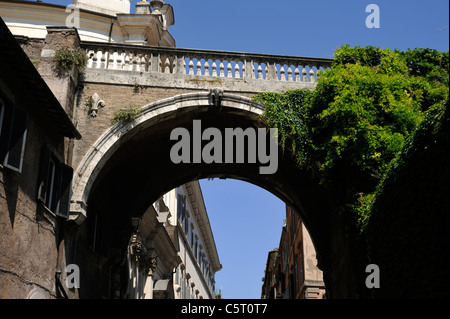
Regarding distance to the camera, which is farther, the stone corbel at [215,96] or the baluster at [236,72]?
the baluster at [236,72]

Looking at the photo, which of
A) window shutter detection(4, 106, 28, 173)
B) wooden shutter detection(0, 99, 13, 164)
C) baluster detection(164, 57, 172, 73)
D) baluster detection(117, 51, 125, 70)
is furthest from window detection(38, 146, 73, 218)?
baluster detection(164, 57, 172, 73)

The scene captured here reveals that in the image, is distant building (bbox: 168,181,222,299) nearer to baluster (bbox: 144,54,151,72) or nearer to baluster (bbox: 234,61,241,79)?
baluster (bbox: 144,54,151,72)

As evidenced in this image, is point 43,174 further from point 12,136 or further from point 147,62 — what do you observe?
point 147,62

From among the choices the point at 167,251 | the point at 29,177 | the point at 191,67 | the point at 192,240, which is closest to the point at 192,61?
the point at 191,67

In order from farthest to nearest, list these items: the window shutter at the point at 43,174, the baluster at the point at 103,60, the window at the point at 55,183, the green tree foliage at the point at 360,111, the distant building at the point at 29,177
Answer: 1. the baluster at the point at 103,60
2. the green tree foliage at the point at 360,111
3. the window at the point at 55,183
4. the window shutter at the point at 43,174
5. the distant building at the point at 29,177

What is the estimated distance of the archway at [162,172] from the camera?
12.8 m

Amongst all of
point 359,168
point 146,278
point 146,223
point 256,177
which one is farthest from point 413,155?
point 146,278

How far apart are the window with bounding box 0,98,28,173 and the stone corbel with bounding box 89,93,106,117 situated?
3602mm

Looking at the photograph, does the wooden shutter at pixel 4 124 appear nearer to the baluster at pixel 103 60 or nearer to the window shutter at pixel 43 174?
the window shutter at pixel 43 174

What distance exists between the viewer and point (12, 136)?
9.09m

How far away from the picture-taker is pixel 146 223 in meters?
19.3

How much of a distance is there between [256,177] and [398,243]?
842cm

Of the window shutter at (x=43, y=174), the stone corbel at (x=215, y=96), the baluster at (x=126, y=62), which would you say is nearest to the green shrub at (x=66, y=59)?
the baluster at (x=126, y=62)

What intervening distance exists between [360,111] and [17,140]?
728 cm
